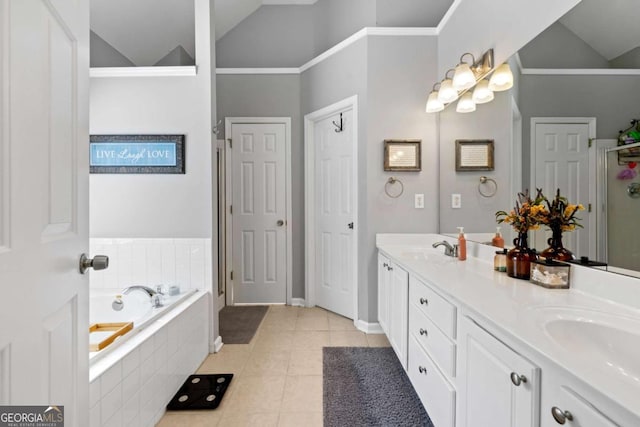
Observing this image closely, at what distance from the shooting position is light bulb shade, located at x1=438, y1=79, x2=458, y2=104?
2168mm

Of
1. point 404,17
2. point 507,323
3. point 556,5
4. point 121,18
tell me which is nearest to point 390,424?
point 507,323

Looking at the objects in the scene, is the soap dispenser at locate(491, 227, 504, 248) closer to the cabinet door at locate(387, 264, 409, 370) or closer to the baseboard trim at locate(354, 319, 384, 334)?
the cabinet door at locate(387, 264, 409, 370)

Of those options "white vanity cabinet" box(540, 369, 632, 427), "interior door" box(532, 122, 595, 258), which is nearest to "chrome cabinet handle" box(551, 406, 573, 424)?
"white vanity cabinet" box(540, 369, 632, 427)

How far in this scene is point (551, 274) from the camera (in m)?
1.23

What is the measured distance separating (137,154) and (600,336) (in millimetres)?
2753

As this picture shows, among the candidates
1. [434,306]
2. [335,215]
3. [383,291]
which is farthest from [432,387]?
[335,215]

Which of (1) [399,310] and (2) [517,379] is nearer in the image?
(2) [517,379]

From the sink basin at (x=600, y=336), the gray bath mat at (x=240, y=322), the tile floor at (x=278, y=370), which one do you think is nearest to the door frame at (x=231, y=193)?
the gray bath mat at (x=240, y=322)

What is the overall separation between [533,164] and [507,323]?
984 mm

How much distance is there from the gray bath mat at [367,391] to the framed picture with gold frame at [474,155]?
149cm

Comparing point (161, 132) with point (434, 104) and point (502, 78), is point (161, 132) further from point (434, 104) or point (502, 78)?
point (502, 78)

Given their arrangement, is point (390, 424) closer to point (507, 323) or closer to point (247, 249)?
point (507, 323)

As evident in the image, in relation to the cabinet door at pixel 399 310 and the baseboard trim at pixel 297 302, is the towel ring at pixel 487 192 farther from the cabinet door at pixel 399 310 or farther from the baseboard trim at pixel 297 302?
the baseboard trim at pixel 297 302

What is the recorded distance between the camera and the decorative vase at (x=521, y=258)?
4.48 feet
